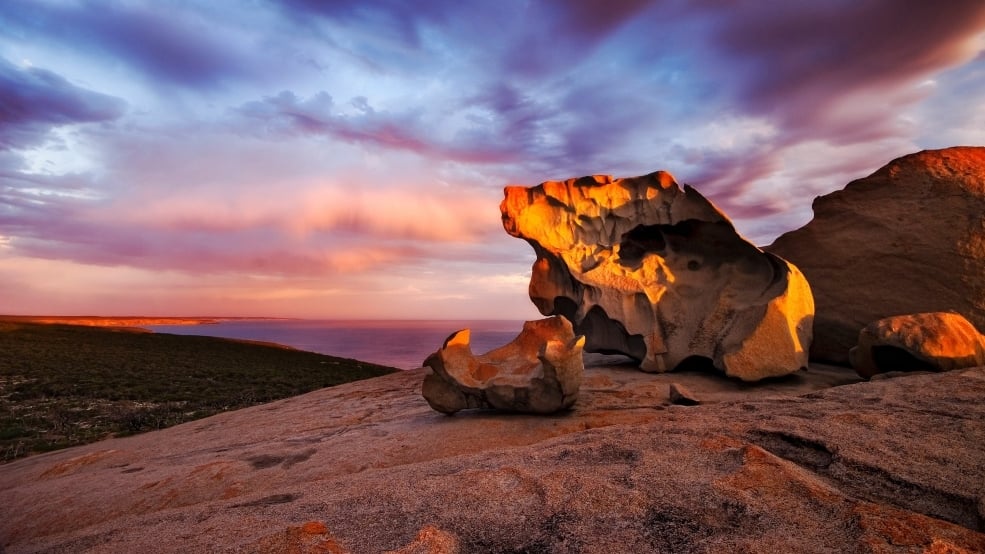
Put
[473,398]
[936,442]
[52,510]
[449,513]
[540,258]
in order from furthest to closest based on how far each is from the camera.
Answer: [540,258]
[473,398]
[52,510]
[936,442]
[449,513]

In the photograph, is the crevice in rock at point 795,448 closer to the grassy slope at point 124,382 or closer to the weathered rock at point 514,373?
the weathered rock at point 514,373

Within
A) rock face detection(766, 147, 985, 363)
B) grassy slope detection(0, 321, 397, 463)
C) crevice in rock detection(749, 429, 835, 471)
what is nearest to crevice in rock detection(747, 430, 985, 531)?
crevice in rock detection(749, 429, 835, 471)

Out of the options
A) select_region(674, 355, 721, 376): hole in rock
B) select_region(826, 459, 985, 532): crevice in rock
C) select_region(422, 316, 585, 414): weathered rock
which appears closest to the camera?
select_region(826, 459, 985, 532): crevice in rock

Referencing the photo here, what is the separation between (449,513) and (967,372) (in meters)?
6.44

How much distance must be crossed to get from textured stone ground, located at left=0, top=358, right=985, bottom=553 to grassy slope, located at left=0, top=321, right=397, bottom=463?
6539 millimetres

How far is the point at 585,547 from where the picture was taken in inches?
91.2


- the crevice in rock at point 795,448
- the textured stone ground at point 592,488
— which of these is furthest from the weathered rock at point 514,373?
the crevice in rock at point 795,448

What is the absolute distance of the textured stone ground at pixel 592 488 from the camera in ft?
7.88

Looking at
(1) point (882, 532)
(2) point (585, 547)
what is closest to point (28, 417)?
(2) point (585, 547)

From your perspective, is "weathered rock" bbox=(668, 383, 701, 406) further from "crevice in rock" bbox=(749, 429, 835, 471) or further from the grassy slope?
the grassy slope

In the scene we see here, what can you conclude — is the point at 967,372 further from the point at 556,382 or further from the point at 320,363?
the point at 320,363

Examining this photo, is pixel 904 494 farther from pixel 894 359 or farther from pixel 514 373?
pixel 894 359

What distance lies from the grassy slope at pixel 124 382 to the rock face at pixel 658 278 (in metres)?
9.91

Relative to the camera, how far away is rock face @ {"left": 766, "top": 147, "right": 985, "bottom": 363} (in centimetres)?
893
